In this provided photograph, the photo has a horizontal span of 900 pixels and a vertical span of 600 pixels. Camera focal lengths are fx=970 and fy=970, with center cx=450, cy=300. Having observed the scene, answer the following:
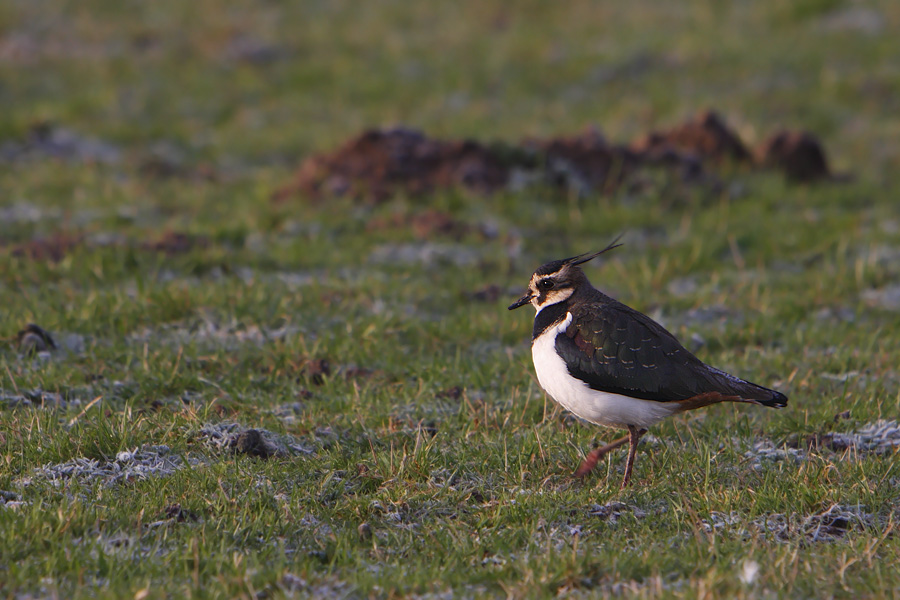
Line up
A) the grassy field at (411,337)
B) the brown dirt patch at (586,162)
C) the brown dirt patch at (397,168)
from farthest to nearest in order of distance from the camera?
the brown dirt patch at (586,162), the brown dirt patch at (397,168), the grassy field at (411,337)

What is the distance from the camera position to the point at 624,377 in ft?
17.9

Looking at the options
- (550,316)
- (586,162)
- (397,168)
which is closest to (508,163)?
(586,162)

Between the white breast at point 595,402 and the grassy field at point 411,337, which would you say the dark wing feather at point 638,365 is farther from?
the grassy field at point 411,337

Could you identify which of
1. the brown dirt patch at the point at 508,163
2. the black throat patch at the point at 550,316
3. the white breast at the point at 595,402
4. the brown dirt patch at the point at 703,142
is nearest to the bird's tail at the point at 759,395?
the white breast at the point at 595,402

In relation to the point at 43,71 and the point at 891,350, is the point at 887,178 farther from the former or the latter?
the point at 43,71

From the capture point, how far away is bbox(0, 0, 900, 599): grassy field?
461 centimetres

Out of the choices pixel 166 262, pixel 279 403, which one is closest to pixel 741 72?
pixel 166 262

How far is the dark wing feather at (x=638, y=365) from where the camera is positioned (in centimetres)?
544

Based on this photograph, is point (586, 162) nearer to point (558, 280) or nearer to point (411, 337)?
point (411, 337)

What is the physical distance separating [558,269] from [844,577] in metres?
2.50

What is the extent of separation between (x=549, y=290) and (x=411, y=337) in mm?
2062

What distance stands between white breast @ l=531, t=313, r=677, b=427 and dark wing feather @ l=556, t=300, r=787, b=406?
43 mm

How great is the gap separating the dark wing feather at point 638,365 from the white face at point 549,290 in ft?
1.30

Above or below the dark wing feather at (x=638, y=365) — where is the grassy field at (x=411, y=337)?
below
